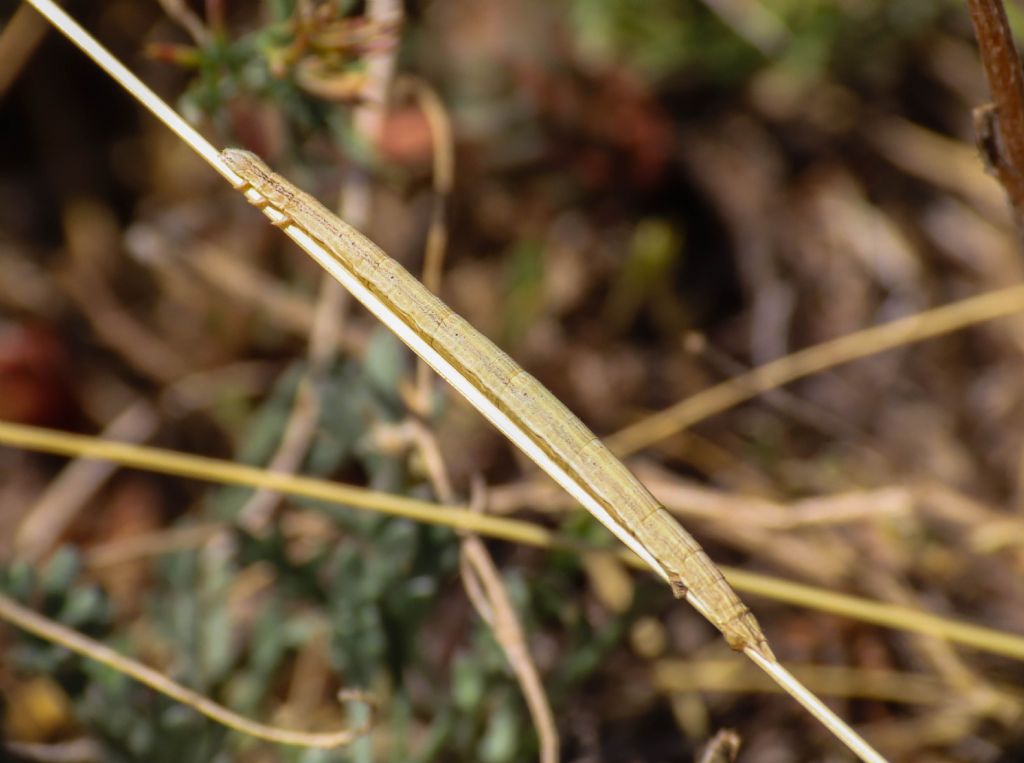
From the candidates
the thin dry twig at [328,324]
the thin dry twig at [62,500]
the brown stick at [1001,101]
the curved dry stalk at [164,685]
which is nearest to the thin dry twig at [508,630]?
the curved dry stalk at [164,685]

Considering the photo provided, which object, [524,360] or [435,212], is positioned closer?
[435,212]

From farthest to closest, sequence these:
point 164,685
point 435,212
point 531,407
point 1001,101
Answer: point 435,212 < point 164,685 < point 1001,101 < point 531,407

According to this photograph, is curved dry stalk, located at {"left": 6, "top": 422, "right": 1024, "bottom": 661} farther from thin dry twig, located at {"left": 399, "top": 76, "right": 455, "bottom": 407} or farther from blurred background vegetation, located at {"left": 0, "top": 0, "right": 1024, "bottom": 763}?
thin dry twig, located at {"left": 399, "top": 76, "right": 455, "bottom": 407}

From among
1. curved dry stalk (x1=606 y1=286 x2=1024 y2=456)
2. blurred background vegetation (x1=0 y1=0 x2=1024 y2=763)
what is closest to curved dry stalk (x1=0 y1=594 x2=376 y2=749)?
blurred background vegetation (x1=0 y1=0 x2=1024 y2=763)

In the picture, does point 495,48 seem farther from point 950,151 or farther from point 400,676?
point 400,676

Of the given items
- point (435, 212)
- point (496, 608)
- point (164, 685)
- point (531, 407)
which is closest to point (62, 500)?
point (164, 685)

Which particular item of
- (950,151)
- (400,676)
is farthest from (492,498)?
(950,151)

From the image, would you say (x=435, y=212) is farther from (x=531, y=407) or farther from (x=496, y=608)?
(x=531, y=407)
